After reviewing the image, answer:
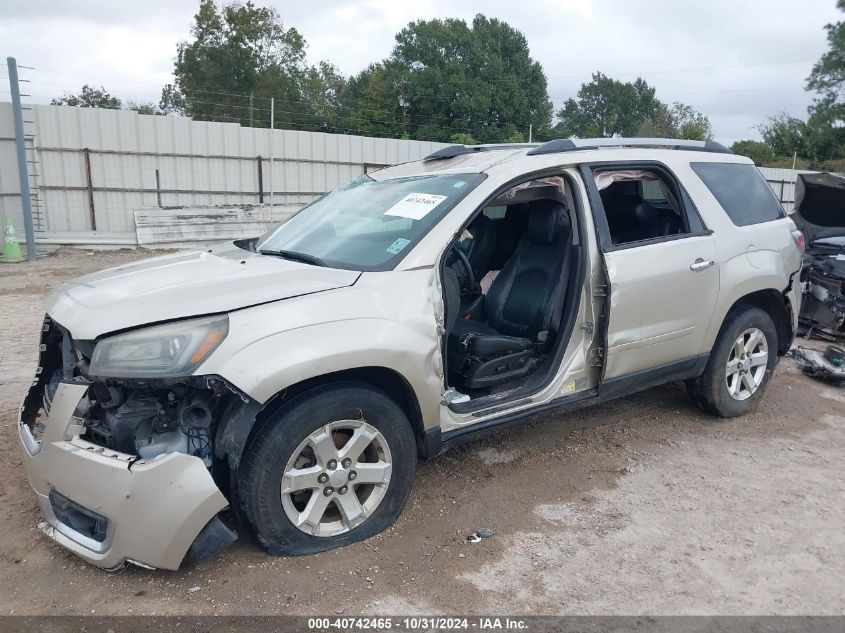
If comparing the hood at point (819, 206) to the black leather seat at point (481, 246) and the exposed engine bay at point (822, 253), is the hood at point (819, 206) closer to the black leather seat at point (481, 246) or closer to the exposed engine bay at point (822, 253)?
the exposed engine bay at point (822, 253)

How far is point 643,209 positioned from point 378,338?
259cm

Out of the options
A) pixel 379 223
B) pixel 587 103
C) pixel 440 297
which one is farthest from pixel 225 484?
pixel 587 103

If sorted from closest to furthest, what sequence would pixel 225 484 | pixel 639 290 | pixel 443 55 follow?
pixel 225 484 < pixel 639 290 < pixel 443 55

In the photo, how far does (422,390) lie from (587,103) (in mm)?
76790

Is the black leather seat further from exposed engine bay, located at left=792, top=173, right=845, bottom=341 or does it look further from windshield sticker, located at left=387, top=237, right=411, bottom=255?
exposed engine bay, located at left=792, top=173, right=845, bottom=341

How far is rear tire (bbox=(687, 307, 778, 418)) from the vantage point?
4523mm

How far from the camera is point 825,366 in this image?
19.1ft

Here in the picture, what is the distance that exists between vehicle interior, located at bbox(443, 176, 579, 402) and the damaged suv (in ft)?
0.05

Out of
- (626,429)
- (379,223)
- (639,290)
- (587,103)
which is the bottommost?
(626,429)

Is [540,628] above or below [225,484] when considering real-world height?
below

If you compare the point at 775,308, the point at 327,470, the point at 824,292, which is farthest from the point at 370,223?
the point at 824,292

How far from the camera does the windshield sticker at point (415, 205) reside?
3465 mm

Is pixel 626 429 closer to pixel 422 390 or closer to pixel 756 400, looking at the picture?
pixel 756 400

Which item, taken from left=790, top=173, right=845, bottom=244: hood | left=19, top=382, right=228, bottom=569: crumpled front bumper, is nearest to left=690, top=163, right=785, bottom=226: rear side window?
left=790, top=173, right=845, bottom=244: hood
